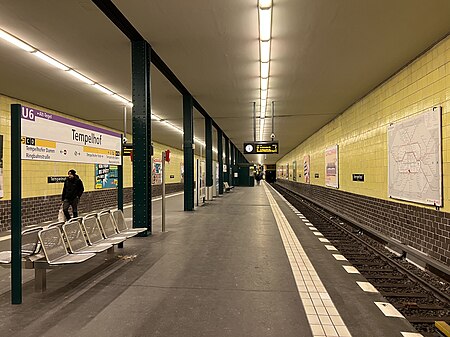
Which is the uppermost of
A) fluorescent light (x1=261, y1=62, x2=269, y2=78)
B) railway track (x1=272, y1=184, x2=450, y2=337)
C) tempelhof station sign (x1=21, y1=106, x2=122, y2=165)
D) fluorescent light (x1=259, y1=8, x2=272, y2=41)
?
fluorescent light (x1=261, y1=62, x2=269, y2=78)

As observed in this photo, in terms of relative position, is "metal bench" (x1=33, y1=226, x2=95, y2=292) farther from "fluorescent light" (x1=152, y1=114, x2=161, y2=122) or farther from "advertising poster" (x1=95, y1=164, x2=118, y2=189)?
"advertising poster" (x1=95, y1=164, x2=118, y2=189)

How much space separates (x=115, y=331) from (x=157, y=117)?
1235 cm

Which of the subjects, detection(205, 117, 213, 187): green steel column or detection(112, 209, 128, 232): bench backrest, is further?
detection(205, 117, 213, 187): green steel column

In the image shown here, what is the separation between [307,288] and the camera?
388 centimetres

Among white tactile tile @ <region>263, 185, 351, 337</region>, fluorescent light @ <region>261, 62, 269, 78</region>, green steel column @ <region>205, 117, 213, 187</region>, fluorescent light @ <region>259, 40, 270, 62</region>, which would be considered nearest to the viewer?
white tactile tile @ <region>263, 185, 351, 337</region>

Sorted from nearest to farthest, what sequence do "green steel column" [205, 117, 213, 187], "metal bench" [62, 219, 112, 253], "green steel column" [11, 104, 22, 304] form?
"green steel column" [11, 104, 22, 304]
"metal bench" [62, 219, 112, 253]
"green steel column" [205, 117, 213, 187]

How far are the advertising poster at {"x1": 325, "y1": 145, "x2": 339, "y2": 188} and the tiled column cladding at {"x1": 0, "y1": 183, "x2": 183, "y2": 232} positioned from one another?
32.4ft

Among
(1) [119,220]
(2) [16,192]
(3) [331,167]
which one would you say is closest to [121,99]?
(1) [119,220]

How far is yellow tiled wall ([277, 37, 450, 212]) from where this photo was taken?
5.54 m

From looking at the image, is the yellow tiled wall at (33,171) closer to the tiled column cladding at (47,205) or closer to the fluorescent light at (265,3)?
the tiled column cladding at (47,205)

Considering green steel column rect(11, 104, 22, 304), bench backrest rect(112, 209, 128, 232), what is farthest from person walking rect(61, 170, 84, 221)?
green steel column rect(11, 104, 22, 304)

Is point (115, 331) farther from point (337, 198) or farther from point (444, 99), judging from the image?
point (337, 198)

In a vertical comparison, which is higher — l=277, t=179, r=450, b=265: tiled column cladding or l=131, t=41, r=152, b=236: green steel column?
l=131, t=41, r=152, b=236: green steel column

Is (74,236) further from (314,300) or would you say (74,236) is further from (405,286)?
(405,286)
